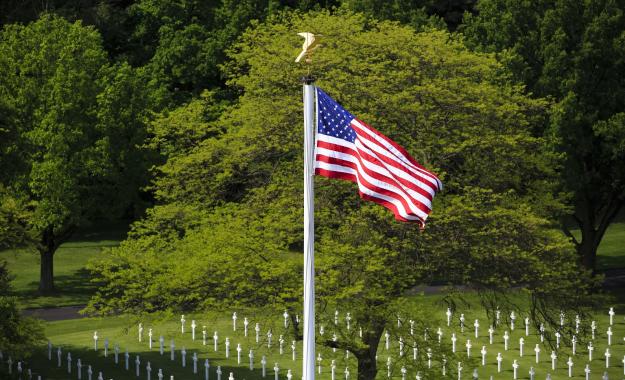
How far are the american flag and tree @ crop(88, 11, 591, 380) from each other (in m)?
10.5

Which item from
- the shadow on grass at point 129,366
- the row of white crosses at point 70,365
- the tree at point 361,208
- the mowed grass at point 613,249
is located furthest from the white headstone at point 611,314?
the row of white crosses at point 70,365

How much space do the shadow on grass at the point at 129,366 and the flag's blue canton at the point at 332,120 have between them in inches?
853

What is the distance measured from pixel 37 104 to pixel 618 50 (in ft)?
82.2

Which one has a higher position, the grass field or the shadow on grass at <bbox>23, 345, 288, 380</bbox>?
the grass field

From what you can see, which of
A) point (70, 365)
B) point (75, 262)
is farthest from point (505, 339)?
point (75, 262)

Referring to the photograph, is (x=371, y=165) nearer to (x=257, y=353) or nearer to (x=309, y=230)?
(x=309, y=230)

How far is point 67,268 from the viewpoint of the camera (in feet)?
227

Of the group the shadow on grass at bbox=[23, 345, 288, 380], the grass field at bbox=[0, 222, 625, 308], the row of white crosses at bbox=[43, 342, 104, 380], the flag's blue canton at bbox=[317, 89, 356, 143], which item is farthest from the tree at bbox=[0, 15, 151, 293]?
the flag's blue canton at bbox=[317, 89, 356, 143]

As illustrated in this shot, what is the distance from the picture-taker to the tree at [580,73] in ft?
188

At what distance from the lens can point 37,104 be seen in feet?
204

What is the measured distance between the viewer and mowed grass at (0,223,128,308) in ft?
200

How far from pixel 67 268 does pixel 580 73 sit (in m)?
27.1

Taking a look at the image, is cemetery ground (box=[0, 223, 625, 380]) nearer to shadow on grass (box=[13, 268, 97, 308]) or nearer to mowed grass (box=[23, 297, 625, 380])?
mowed grass (box=[23, 297, 625, 380])

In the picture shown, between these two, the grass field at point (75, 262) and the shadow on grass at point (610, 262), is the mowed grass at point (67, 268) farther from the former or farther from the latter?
the shadow on grass at point (610, 262)
